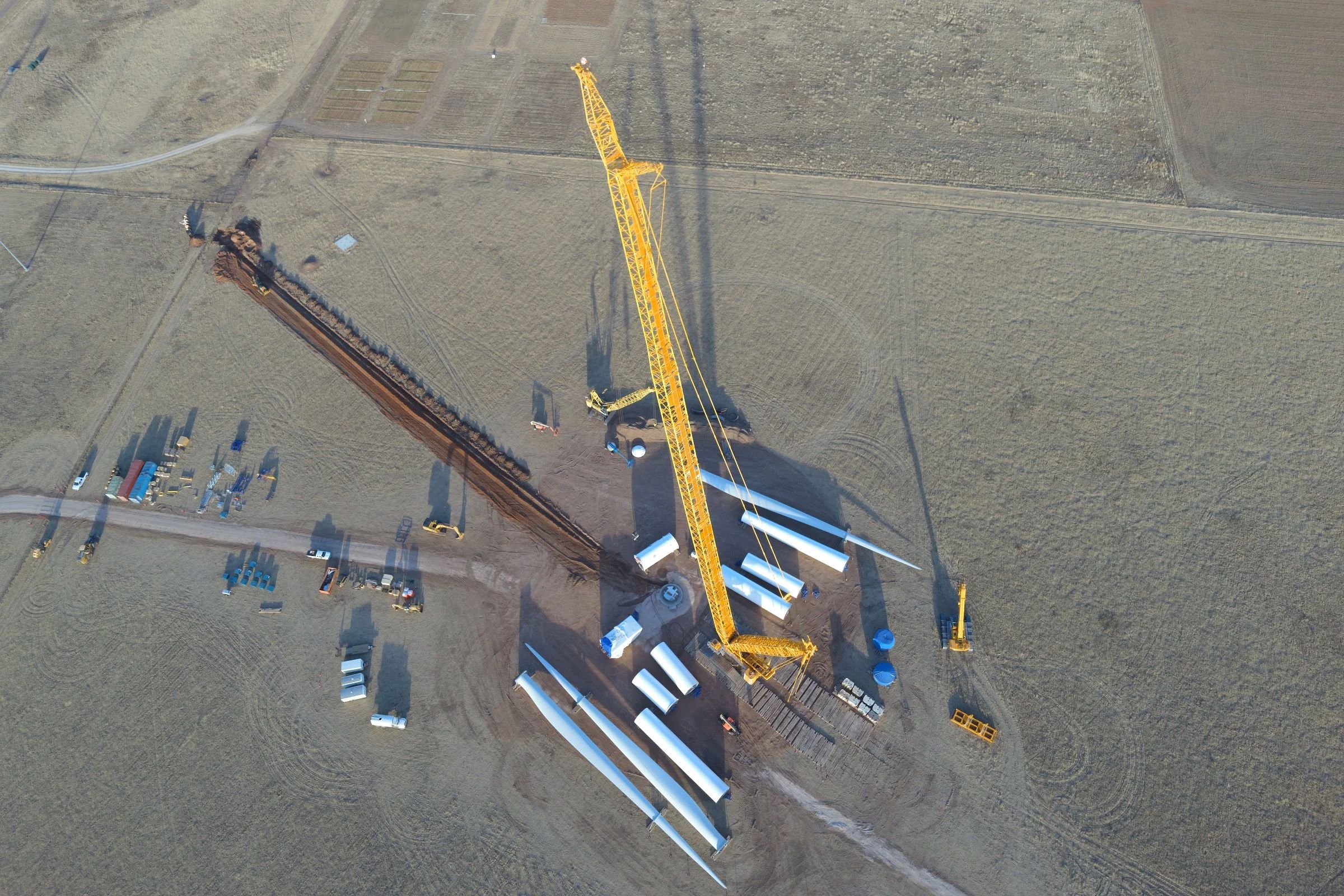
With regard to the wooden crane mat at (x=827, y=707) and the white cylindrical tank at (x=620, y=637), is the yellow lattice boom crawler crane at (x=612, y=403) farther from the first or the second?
the wooden crane mat at (x=827, y=707)

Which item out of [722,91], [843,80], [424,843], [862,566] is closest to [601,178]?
[722,91]

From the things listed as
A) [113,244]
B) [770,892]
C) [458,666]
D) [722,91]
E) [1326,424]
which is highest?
[722,91]

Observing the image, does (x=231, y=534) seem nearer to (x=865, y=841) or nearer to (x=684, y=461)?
(x=684, y=461)

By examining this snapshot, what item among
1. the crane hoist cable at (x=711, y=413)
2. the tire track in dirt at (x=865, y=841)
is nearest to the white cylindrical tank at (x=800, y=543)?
the crane hoist cable at (x=711, y=413)

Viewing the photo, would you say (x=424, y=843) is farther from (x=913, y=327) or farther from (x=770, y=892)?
(x=913, y=327)

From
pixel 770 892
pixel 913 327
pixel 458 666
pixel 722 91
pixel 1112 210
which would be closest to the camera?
pixel 770 892

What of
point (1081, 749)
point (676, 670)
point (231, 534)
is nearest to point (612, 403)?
point (676, 670)
